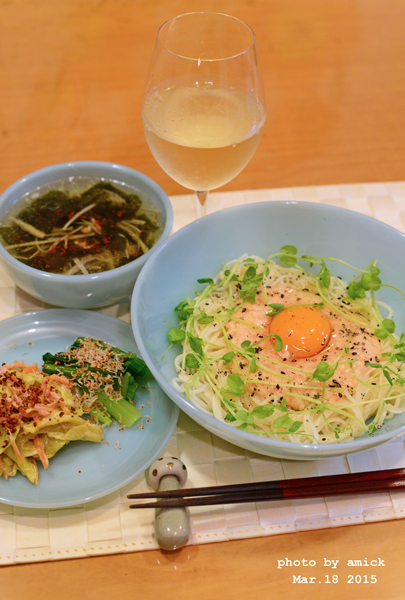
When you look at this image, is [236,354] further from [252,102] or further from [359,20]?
[359,20]

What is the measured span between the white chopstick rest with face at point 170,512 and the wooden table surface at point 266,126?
92 millimetres

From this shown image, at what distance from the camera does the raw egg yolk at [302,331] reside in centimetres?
205

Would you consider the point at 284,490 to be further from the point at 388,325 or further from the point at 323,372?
the point at 388,325

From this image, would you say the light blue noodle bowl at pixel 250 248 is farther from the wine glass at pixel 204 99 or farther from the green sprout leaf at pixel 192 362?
the wine glass at pixel 204 99

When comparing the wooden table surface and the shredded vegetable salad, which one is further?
the shredded vegetable salad

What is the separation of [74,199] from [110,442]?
1301 millimetres

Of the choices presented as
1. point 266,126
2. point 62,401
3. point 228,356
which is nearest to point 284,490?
point 228,356

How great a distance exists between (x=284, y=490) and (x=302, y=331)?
0.62 metres

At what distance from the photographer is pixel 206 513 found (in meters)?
1.79

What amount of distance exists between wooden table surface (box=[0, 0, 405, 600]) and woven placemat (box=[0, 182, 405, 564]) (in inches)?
1.6

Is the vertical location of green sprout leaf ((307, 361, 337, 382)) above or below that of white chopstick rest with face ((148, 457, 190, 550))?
above

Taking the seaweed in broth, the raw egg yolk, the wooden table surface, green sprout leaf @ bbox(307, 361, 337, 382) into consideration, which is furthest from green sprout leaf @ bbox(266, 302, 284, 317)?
the wooden table surface

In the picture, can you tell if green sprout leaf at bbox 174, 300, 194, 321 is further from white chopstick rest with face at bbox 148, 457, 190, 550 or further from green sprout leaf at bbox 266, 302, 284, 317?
white chopstick rest with face at bbox 148, 457, 190, 550

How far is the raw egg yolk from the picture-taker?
205 centimetres
